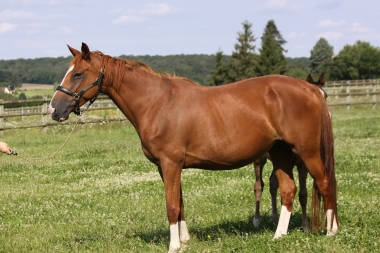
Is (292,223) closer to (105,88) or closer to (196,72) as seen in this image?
(105,88)

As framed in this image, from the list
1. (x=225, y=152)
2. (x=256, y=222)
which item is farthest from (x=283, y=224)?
(x=225, y=152)

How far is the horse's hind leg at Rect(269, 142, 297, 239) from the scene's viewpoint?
686 cm

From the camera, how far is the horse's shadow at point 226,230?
7074mm

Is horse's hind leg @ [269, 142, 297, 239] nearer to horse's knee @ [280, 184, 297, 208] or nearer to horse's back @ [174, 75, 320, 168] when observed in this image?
horse's knee @ [280, 184, 297, 208]

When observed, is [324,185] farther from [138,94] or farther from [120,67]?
[120,67]

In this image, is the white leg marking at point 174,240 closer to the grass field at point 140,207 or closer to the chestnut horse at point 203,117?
the chestnut horse at point 203,117

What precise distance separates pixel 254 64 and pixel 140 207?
6269 cm

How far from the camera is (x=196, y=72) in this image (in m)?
133

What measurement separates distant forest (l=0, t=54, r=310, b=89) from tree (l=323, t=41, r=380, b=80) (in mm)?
6659

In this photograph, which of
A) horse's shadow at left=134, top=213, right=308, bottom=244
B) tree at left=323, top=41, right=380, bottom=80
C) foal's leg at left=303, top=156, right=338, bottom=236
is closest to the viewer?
foal's leg at left=303, top=156, right=338, bottom=236

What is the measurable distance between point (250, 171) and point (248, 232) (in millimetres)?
4967

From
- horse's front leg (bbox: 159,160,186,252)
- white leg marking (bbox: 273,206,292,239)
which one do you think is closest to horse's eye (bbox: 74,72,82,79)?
horse's front leg (bbox: 159,160,186,252)

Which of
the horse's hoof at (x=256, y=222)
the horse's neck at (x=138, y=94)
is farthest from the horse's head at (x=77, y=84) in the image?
the horse's hoof at (x=256, y=222)

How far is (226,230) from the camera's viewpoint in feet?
24.3
